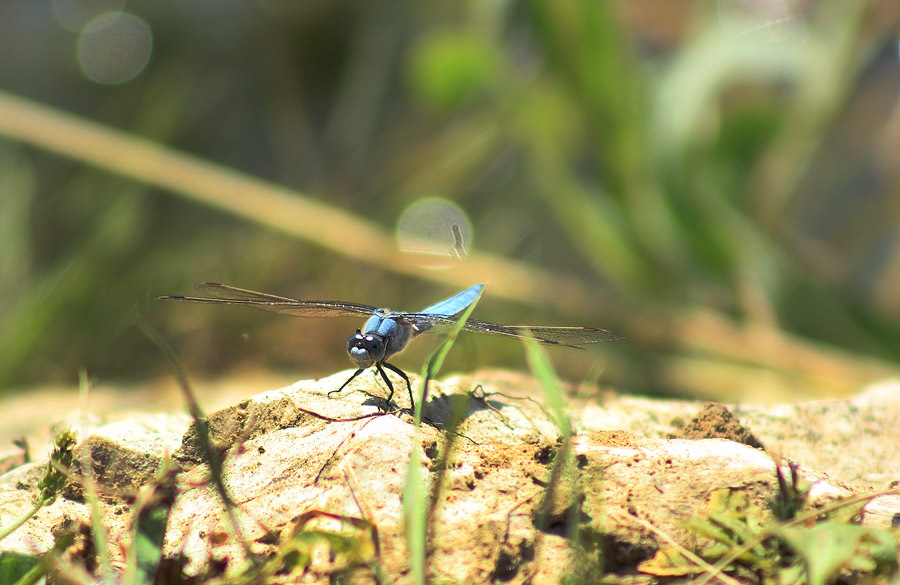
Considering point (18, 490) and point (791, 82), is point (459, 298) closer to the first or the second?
point (18, 490)

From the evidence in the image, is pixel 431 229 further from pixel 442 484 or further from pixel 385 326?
pixel 442 484

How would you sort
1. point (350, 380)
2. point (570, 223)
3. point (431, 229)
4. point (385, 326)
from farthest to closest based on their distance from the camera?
point (431, 229), point (570, 223), point (385, 326), point (350, 380)

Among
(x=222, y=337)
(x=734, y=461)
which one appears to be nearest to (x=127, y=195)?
(x=222, y=337)

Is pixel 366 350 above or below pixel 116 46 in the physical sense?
below

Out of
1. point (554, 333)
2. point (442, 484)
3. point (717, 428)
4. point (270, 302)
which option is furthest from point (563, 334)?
point (270, 302)

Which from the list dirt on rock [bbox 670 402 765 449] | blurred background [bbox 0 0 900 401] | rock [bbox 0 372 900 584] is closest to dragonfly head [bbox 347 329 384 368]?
A: rock [bbox 0 372 900 584]
